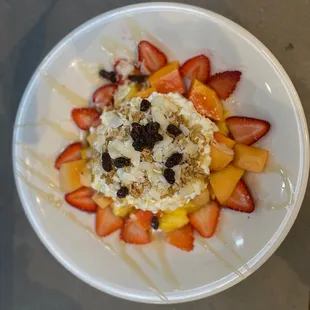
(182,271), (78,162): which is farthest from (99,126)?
(182,271)

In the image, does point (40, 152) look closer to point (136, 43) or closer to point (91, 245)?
point (91, 245)

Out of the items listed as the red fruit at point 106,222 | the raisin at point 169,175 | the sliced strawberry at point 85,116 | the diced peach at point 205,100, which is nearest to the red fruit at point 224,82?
the diced peach at point 205,100

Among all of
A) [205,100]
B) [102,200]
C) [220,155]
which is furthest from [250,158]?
[102,200]

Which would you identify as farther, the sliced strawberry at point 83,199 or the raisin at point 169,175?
the sliced strawberry at point 83,199

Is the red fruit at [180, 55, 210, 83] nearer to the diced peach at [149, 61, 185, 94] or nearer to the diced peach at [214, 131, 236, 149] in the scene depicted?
the diced peach at [149, 61, 185, 94]

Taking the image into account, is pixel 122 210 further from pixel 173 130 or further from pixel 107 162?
pixel 173 130

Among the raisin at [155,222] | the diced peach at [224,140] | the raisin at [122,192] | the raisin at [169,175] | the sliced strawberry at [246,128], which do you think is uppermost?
the sliced strawberry at [246,128]

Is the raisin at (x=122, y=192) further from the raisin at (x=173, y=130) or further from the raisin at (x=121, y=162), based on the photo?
the raisin at (x=173, y=130)

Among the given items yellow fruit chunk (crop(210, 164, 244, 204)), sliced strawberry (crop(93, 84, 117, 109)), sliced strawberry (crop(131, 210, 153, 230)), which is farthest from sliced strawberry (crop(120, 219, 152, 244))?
sliced strawberry (crop(93, 84, 117, 109))
